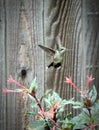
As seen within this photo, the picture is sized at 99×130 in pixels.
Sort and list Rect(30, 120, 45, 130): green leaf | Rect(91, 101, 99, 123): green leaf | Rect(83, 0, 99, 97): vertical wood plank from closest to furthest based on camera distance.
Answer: Rect(91, 101, 99, 123): green leaf
Rect(30, 120, 45, 130): green leaf
Rect(83, 0, 99, 97): vertical wood plank

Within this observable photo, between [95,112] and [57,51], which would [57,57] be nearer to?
[57,51]

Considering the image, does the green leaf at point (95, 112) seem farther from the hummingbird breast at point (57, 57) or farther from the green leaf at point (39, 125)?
the hummingbird breast at point (57, 57)

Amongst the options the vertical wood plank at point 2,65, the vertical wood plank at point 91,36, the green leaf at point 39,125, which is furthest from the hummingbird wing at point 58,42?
the green leaf at point 39,125

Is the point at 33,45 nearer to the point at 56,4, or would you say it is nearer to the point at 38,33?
the point at 38,33

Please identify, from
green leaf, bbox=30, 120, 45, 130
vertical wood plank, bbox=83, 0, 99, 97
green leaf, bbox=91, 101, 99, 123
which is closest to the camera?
green leaf, bbox=91, 101, 99, 123

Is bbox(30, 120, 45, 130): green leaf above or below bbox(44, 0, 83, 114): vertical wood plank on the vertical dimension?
below

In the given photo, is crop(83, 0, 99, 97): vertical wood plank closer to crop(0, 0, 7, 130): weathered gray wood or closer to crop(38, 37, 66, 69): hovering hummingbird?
crop(38, 37, 66, 69): hovering hummingbird

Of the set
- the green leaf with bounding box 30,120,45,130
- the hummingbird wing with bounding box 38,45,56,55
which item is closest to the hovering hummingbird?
the hummingbird wing with bounding box 38,45,56,55

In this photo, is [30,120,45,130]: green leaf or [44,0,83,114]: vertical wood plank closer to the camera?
[30,120,45,130]: green leaf

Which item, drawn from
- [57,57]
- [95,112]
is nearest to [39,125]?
[95,112]
